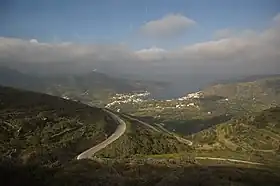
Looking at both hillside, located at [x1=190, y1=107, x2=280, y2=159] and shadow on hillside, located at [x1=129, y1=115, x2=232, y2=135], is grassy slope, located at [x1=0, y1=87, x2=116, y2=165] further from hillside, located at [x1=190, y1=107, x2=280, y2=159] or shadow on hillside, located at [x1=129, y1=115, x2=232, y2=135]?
shadow on hillside, located at [x1=129, y1=115, x2=232, y2=135]

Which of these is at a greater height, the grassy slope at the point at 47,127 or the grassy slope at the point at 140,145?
the grassy slope at the point at 47,127

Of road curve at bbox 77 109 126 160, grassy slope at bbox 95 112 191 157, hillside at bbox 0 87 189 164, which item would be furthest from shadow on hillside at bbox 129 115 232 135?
grassy slope at bbox 95 112 191 157

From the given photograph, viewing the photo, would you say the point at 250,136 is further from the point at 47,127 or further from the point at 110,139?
the point at 47,127

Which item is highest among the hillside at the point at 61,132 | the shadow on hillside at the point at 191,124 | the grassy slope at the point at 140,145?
the hillside at the point at 61,132

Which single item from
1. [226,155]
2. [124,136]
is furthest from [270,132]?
[124,136]

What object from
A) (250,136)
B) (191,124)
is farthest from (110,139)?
(191,124)

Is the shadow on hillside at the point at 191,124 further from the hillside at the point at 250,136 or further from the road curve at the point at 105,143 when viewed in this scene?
the road curve at the point at 105,143

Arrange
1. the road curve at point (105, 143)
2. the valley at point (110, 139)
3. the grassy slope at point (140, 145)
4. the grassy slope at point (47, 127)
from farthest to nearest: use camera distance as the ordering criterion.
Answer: the grassy slope at point (140, 145) → the grassy slope at point (47, 127) → the valley at point (110, 139) → the road curve at point (105, 143)

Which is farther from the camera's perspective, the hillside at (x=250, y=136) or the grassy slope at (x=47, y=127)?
the hillside at (x=250, y=136)

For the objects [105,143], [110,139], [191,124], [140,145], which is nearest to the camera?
[105,143]

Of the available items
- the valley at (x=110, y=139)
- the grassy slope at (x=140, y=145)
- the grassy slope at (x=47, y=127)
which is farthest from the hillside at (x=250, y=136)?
the grassy slope at (x=47, y=127)
